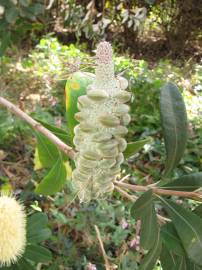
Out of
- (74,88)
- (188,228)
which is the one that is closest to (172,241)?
(188,228)

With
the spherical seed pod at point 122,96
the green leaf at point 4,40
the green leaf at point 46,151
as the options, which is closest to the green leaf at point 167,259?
the green leaf at point 46,151

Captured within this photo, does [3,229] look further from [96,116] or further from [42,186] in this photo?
[96,116]

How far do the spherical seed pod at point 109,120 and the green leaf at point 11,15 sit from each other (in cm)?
119

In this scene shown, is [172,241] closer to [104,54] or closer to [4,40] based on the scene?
[104,54]

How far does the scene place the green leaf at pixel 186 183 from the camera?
2.33ft

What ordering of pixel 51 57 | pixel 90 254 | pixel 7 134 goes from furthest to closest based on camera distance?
pixel 51 57 < pixel 7 134 < pixel 90 254

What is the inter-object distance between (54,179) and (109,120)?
32 cm

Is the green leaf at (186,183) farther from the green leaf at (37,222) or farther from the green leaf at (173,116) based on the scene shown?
the green leaf at (37,222)

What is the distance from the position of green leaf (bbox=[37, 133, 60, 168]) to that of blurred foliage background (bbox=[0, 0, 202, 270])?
0.14 m

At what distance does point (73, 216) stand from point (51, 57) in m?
1.32

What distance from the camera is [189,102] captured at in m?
2.52

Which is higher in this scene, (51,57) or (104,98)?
(104,98)

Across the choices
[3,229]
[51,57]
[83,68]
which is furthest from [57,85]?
[83,68]

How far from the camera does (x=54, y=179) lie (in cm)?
80
